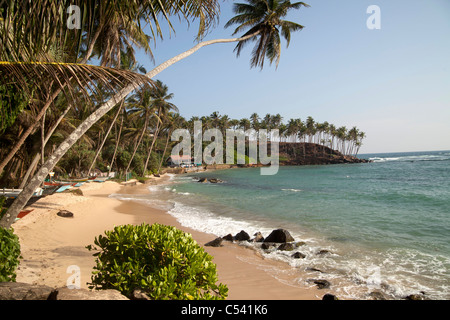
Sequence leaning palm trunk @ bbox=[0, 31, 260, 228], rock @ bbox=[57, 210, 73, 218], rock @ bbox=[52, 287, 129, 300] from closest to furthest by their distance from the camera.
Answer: rock @ bbox=[52, 287, 129, 300], leaning palm trunk @ bbox=[0, 31, 260, 228], rock @ bbox=[57, 210, 73, 218]

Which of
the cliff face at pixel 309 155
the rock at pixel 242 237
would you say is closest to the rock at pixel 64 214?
the rock at pixel 242 237

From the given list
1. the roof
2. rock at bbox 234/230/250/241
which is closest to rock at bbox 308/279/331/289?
rock at bbox 234/230/250/241

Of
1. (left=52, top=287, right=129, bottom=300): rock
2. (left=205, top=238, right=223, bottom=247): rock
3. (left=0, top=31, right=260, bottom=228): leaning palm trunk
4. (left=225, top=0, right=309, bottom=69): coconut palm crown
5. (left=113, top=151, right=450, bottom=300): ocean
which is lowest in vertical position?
(left=113, top=151, right=450, bottom=300): ocean

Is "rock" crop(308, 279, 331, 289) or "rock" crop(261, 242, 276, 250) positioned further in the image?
"rock" crop(261, 242, 276, 250)

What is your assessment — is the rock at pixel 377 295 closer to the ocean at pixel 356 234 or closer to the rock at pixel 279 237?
the ocean at pixel 356 234

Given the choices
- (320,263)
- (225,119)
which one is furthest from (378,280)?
(225,119)

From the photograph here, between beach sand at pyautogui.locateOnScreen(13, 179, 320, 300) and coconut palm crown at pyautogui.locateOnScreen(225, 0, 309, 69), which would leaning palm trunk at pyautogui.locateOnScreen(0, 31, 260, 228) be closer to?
beach sand at pyautogui.locateOnScreen(13, 179, 320, 300)

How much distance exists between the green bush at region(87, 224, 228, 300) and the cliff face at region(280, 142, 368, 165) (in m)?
94.5

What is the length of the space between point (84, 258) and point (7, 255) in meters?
3.03

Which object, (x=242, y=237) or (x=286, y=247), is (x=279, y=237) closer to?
(x=286, y=247)

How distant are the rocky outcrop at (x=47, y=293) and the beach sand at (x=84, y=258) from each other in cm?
152

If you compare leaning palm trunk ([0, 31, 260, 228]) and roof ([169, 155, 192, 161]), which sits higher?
leaning palm trunk ([0, 31, 260, 228])

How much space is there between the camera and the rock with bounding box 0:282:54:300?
2.48 meters
